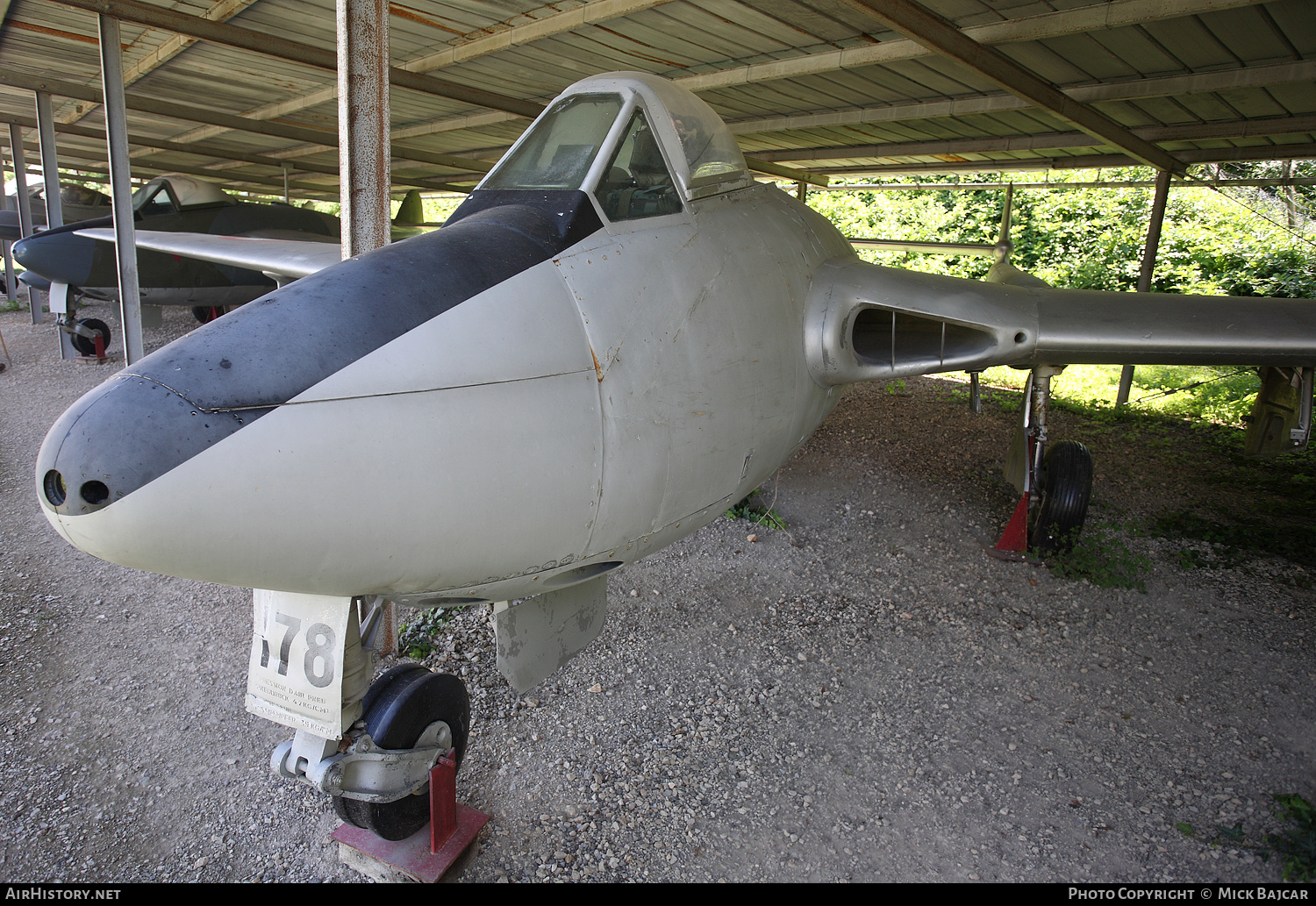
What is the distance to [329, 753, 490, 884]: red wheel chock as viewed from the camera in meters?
2.56

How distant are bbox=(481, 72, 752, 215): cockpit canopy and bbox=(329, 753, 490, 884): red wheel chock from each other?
206 cm

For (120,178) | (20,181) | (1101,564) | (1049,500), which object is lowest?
(1101,564)

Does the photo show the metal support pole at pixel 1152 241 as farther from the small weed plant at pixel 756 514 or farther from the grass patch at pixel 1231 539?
the small weed plant at pixel 756 514

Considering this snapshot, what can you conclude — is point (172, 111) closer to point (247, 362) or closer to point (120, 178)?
point (120, 178)

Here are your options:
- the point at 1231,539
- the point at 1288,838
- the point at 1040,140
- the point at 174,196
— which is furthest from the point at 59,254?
the point at 1231,539

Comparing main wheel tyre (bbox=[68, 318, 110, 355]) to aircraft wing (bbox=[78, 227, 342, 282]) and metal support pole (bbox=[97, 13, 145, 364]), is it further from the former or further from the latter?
metal support pole (bbox=[97, 13, 145, 364])

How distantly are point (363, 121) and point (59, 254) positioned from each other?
895cm

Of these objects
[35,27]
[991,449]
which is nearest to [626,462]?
[991,449]

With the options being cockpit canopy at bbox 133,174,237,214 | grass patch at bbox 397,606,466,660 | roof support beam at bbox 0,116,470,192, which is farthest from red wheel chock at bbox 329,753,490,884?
cockpit canopy at bbox 133,174,237,214

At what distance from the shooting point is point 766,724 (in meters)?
3.45

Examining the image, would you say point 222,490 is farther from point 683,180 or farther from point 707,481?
point 683,180

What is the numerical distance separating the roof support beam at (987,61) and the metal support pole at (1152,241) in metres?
1.93

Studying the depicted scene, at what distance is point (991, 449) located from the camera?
7891 mm

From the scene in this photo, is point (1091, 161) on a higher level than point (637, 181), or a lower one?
higher
